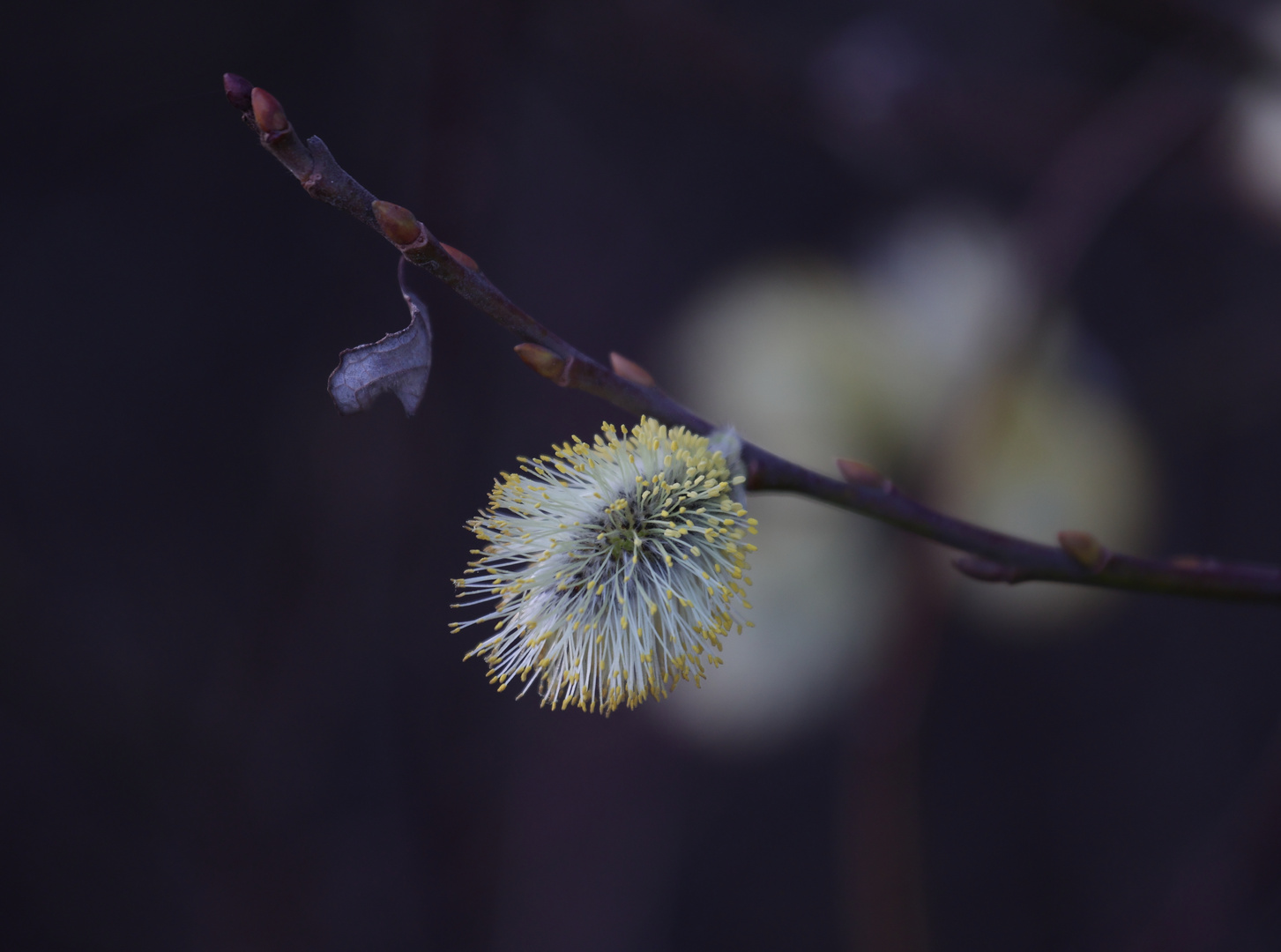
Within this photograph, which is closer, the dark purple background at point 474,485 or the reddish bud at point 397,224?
the reddish bud at point 397,224

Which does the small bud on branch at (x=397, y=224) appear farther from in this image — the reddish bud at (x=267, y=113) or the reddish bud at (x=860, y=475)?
the reddish bud at (x=860, y=475)

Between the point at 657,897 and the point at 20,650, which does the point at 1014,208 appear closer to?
the point at 657,897

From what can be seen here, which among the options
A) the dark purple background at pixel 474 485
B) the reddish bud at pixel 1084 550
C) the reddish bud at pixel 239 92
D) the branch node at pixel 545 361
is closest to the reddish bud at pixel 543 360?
the branch node at pixel 545 361

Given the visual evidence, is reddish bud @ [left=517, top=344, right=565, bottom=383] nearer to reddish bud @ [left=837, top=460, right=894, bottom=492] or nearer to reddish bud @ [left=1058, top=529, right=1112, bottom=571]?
reddish bud @ [left=837, top=460, right=894, bottom=492]

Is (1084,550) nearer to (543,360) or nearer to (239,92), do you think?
(543,360)

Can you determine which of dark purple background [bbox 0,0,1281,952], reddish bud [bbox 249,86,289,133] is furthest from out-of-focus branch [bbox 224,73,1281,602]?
dark purple background [bbox 0,0,1281,952]

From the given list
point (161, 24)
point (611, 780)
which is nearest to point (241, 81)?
point (161, 24)

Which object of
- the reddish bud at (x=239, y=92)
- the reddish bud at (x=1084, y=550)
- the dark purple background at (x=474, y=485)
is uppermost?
the dark purple background at (x=474, y=485)
